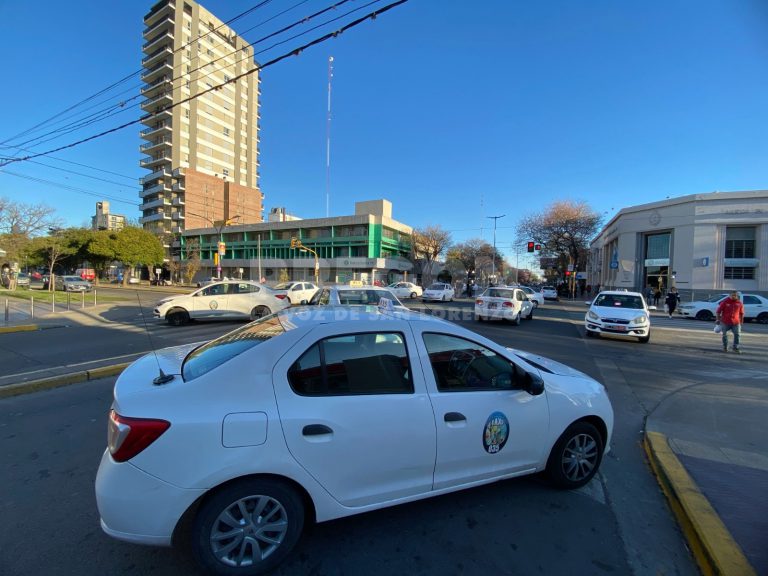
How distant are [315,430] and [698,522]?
2924 mm

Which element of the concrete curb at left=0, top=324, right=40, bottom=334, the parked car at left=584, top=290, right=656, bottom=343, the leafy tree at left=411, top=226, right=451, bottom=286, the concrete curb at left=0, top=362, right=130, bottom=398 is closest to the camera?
the concrete curb at left=0, top=362, right=130, bottom=398

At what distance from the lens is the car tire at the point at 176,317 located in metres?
12.8

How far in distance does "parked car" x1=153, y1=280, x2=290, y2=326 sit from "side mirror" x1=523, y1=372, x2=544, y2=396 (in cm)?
1219

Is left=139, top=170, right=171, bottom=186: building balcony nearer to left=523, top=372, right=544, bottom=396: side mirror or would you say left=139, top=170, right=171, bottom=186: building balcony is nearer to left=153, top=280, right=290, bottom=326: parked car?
left=153, top=280, right=290, bottom=326: parked car

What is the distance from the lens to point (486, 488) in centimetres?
315

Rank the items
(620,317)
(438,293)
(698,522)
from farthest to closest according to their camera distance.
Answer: (438,293) < (620,317) < (698,522)

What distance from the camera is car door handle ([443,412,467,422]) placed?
2.54m

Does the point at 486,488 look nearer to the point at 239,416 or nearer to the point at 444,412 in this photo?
the point at 444,412

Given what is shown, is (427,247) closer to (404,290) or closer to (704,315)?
(404,290)

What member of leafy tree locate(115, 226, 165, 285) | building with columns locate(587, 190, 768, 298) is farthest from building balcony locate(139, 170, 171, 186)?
building with columns locate(587, 190, 768, 298)

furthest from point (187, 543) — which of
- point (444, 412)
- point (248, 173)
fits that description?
point (248, 173)

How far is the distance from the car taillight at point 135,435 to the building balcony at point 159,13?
86.3 metres

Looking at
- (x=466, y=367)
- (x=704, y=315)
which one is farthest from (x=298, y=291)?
(x=704, y=315)

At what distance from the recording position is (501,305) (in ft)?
48.8
